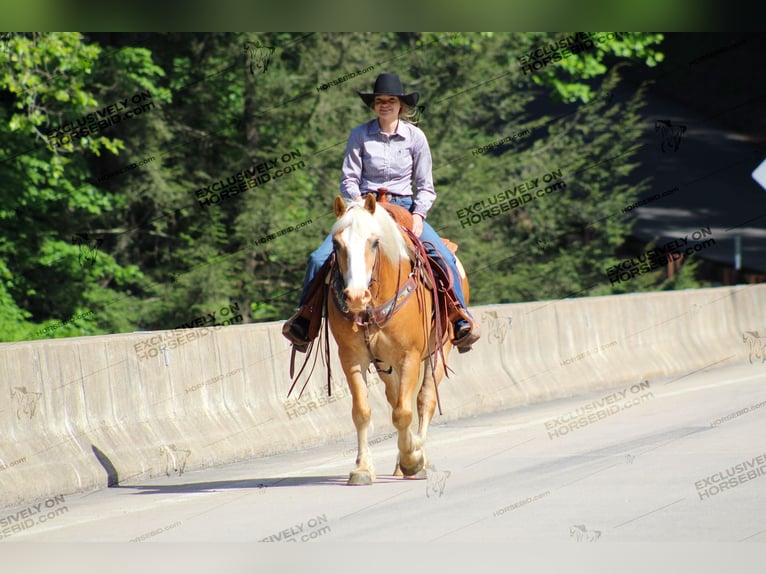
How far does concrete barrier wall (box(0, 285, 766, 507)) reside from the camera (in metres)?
11.4

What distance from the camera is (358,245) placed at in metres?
10.6

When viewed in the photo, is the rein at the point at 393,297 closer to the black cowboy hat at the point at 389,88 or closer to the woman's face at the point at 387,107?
the woman's face at the point at 387,107

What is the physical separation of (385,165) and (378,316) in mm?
1471

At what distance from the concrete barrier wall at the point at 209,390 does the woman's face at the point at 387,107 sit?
2.88m

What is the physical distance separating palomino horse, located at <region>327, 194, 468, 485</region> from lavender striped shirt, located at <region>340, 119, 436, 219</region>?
68cm

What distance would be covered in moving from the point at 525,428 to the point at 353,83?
1708cm

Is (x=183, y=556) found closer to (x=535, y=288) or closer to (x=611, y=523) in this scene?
(x=611, y=523)

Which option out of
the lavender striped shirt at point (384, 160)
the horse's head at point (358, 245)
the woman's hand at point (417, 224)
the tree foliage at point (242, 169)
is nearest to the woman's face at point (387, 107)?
the lavender striped shirt at point (384, 160)

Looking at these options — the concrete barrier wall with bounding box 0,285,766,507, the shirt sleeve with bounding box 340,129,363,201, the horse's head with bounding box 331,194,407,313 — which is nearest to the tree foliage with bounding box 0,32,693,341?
the concrete barrier wall with bounding box 0,285,766,507

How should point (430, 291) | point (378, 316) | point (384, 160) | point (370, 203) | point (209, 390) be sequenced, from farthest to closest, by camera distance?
point (209, 390) < point (430, 291) < point (384, 160) < point (378, 316) < point (370, 203)

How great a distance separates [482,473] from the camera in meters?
11.9

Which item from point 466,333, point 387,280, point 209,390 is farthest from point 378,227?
point 209,390

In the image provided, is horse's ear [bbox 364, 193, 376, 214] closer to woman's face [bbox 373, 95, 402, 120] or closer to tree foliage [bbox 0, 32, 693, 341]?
woman's face [bbox 373, 95, 402, 120]

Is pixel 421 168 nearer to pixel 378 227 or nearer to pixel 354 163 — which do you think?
pixel 354 163
